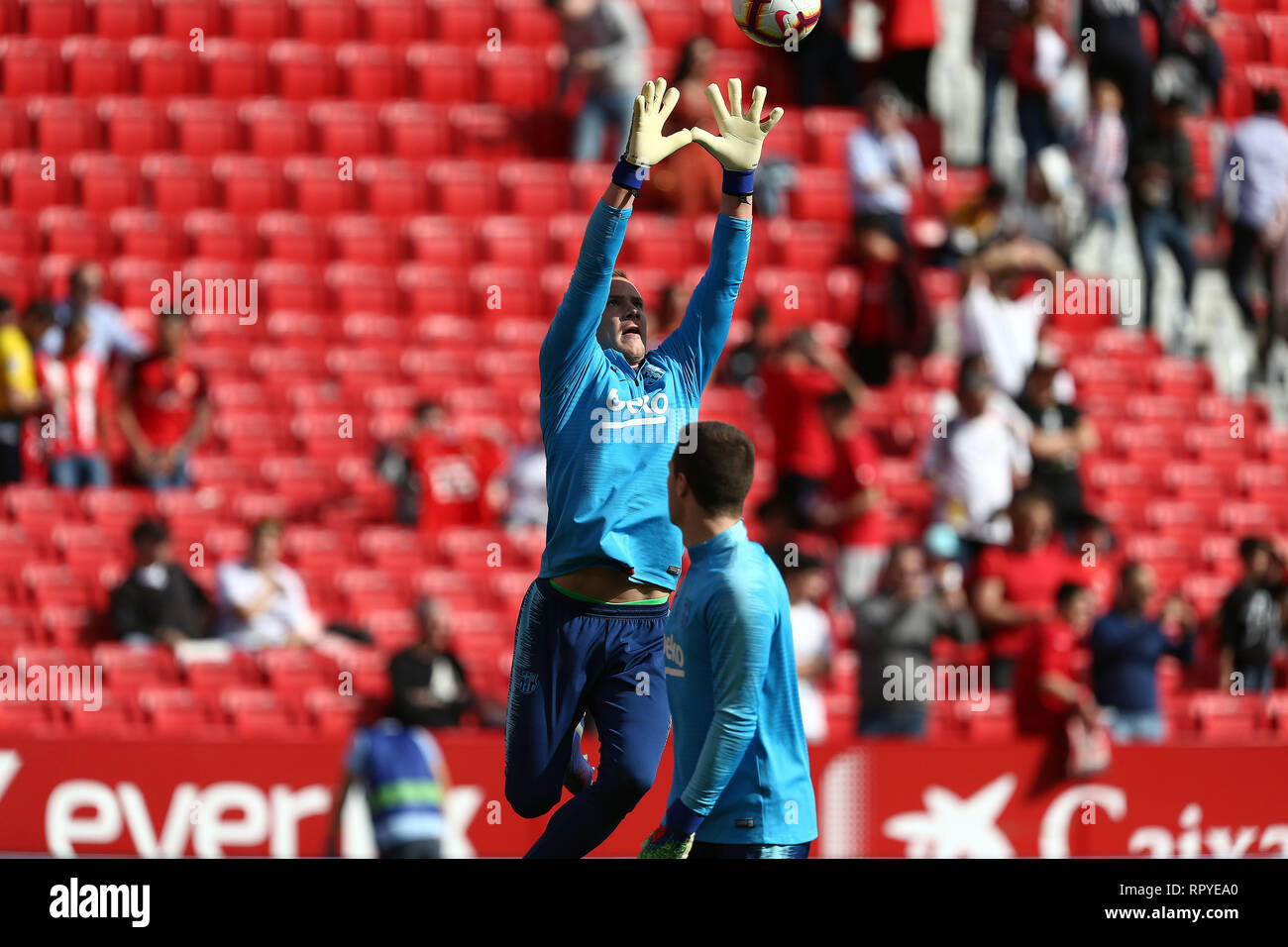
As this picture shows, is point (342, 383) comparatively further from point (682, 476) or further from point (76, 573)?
point (682, 476)

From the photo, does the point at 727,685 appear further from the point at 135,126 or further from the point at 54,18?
the point at 54,18

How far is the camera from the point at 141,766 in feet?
31.5

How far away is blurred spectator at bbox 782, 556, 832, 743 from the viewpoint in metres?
9.81

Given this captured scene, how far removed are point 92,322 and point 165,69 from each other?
3.51m

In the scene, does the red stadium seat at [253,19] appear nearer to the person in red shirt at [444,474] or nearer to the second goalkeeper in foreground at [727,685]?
the person in red shirt at [444,474]

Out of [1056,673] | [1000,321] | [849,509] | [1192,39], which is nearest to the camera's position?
[1056,673]

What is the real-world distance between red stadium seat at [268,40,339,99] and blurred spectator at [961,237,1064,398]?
5.60 metres

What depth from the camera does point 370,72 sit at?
1471 cm

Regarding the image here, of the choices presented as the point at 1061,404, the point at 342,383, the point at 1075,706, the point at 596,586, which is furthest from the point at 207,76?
the point at 596,586

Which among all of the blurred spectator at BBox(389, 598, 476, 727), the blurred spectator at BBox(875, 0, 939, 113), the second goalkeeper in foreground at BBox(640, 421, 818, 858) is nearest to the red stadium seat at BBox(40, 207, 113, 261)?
the blurred spectator at BBox(389, 598, 476, 727)

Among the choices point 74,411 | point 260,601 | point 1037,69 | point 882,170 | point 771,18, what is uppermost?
point 1037,69

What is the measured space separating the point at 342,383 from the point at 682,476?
7790mm

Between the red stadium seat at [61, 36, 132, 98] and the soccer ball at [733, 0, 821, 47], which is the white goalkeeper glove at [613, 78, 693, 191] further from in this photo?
the red stadium seat at [61, 36, 132, 98]

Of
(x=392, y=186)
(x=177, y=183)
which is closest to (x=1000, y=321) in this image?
(x=392, y=186)
